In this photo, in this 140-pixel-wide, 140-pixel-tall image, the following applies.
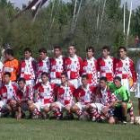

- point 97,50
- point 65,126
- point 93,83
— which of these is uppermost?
point 97,50

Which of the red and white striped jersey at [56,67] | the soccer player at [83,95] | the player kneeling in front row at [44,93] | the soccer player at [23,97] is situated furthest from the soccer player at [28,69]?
the soccer player at [83,95]

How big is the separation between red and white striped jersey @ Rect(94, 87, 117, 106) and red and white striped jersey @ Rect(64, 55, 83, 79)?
1.13m

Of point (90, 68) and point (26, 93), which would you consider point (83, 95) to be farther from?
point (26, 93)

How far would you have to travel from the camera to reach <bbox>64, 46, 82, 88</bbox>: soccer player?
13.3 metres

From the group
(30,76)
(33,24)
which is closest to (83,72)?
(30,76)

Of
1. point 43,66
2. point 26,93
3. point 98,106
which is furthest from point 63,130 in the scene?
point 43,66

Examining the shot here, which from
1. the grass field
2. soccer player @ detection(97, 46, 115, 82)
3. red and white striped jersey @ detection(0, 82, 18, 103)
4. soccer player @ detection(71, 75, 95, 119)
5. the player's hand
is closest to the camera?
the grass field

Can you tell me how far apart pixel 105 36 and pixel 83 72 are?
24193 millimetres

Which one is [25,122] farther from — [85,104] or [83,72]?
[83,72]

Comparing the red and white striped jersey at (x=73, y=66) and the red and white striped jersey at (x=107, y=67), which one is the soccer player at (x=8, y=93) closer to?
the red and white striped jersey at (x=73, y=66)

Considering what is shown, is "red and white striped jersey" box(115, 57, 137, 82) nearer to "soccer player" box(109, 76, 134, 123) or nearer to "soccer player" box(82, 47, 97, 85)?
"soccer player" box(82, 47, 97, 85)

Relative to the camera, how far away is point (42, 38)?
1483 inches

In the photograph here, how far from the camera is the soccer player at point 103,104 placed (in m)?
11.9

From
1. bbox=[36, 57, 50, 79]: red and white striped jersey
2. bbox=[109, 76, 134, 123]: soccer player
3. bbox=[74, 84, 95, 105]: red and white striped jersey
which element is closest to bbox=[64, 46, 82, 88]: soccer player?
bbox=[36, 57, 50, 79]: red and white striped jersey
